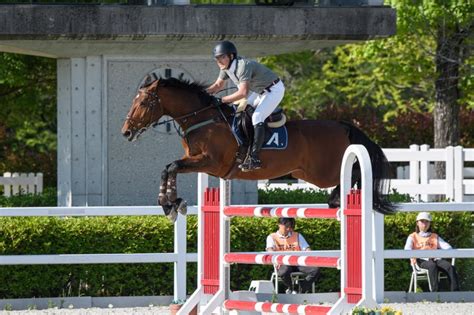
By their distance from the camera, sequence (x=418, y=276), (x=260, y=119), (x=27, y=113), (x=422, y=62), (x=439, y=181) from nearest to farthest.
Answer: (x=260, y=119) < (x=418, y=276) < (x=439, y=181) < (x=422, y=62) < (x=27, y=113)

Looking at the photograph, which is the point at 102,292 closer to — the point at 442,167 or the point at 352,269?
the point at 352,269

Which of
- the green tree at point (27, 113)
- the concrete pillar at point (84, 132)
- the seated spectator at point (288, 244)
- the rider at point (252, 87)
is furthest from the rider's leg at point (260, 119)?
the green tree at point (27, 113)

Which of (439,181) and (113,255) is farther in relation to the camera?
(439,181)

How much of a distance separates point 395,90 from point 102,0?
1949 centimetres

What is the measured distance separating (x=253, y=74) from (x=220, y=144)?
2.52 ft

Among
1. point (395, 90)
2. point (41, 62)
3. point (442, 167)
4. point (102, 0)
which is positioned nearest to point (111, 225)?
point (102, 0)

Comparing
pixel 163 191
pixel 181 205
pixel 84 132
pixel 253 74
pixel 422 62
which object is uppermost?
pixel 422 62

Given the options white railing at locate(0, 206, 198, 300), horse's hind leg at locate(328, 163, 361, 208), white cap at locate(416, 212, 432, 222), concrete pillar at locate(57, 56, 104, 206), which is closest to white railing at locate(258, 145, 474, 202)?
concrete pillar at locate(57, 56, 104, 206)

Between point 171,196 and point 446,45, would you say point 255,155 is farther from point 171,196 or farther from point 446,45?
point 446,45

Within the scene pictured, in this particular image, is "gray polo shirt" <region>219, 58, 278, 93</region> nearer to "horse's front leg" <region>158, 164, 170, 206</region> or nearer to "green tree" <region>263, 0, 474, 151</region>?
"horse's front leg" <region>158, 164, 170, 206</region>

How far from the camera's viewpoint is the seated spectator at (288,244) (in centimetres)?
1600

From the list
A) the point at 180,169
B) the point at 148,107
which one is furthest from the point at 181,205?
the point at 148,107

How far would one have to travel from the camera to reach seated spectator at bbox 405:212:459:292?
16.5 metres

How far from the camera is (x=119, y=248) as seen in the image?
16281 mm
